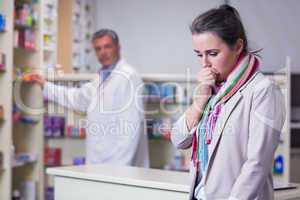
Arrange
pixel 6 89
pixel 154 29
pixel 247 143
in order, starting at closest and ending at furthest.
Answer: pixel 247 143
pixel 6 89
pixel 154 29

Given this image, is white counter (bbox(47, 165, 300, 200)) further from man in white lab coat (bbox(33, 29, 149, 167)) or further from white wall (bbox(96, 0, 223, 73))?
white wall (bbox(96, 0, 223, 73))

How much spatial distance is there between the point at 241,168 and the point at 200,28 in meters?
0.48

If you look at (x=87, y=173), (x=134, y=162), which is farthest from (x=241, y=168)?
(x=134, y=162)

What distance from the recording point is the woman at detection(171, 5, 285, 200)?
5.57 ft

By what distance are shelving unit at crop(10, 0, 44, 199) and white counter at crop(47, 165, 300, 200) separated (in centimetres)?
189

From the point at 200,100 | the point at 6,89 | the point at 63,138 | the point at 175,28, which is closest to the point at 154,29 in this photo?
the point at 175,28

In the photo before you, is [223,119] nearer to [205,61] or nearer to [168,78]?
[205,61]

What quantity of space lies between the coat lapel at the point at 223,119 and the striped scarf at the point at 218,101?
0.02 metres

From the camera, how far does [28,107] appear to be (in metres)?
4.95

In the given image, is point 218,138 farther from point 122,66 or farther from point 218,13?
point 122,66

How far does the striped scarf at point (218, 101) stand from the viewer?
1.81m

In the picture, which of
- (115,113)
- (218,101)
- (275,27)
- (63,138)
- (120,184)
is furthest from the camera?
(275,27)

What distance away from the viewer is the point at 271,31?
8.04 meters

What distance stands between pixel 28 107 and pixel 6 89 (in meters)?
0.51
